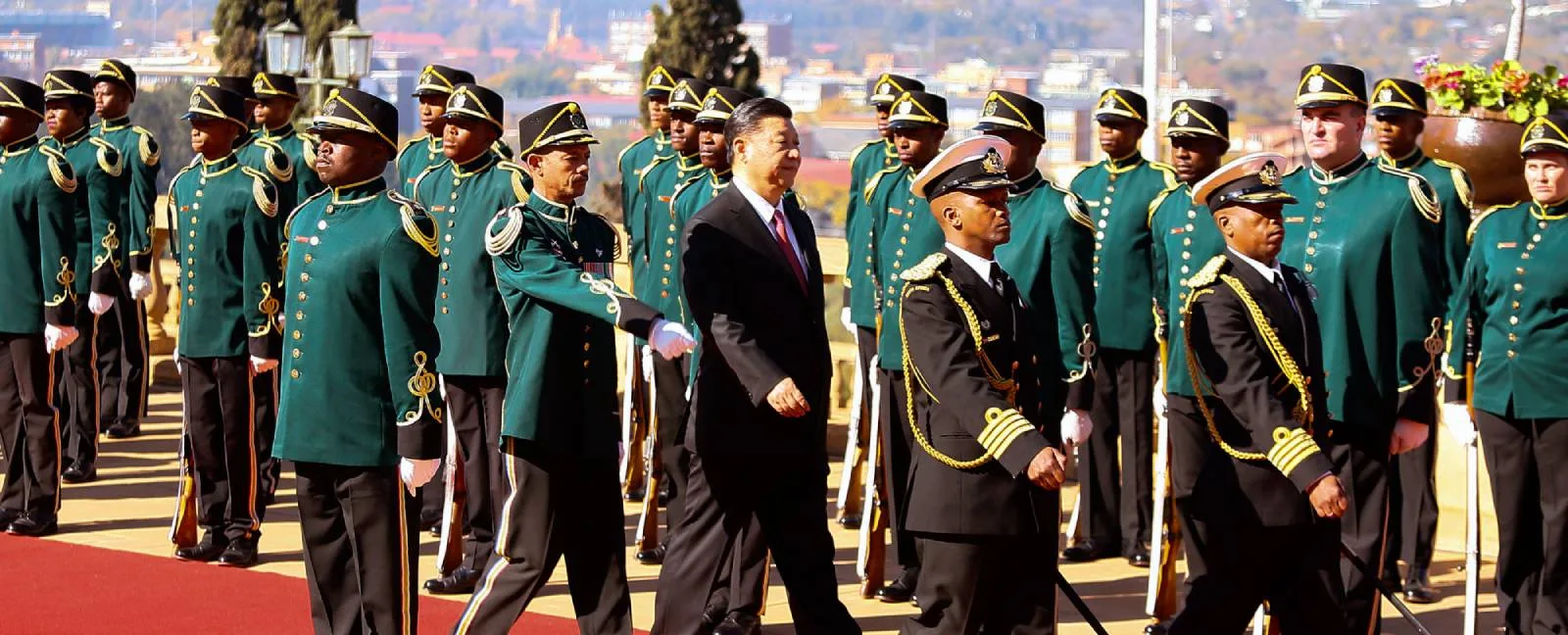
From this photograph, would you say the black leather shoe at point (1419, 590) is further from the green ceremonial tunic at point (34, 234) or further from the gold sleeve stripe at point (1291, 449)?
the green ceremonial tunic at point (34, 234)

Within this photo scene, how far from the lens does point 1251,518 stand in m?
6.32

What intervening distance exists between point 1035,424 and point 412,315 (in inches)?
70.8

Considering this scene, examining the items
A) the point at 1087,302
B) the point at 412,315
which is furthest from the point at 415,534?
the point at 1087,302

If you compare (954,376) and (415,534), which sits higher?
(954,376)

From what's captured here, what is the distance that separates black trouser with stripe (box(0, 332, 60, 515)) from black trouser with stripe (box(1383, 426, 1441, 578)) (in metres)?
5.58

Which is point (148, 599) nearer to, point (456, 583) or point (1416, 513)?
point (456, 583)

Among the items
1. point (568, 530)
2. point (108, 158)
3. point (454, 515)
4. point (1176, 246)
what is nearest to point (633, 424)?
point (454, 515)

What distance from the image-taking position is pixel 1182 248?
8.57m

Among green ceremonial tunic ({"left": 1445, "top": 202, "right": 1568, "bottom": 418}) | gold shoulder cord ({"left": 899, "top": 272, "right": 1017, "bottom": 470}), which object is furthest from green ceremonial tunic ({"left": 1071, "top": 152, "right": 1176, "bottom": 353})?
gold shoulder cord ({"left": 899, "top": 272, "right": 1017, "bottom": 470})

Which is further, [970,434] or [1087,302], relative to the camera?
[1087,302]

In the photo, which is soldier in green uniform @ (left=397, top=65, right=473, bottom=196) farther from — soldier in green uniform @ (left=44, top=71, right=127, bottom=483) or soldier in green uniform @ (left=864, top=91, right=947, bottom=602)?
soldier in green uniform @ (left=864, top=91, right=947, bottom=602)

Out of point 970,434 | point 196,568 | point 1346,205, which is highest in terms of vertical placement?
point 1346,205

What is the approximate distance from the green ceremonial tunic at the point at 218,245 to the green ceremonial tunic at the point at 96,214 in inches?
41.9

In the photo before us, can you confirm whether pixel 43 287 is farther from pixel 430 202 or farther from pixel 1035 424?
pixel 1035 424
